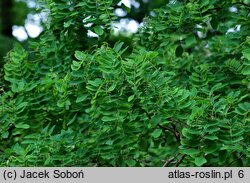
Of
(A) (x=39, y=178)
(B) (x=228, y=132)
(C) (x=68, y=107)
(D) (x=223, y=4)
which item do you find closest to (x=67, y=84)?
(C) (x=68, y=107)

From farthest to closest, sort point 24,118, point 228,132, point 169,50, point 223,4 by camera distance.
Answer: point 169,50, point 223,4, point 24,118, point 228,132

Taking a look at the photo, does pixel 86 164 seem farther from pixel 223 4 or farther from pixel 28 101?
pixel 223 4

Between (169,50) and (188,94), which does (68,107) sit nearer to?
(188,94)

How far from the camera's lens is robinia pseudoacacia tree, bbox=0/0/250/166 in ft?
9.58

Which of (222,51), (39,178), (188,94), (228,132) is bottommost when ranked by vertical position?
(39,178)

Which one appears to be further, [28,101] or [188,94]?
[28,101]

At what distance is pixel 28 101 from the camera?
3.52 m

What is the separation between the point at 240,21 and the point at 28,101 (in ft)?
5.07

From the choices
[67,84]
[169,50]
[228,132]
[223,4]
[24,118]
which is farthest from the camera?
[169,50]

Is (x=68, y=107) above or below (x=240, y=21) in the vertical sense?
below

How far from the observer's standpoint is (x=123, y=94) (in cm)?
295

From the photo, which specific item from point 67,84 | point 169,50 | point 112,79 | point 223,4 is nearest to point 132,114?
point 112,79

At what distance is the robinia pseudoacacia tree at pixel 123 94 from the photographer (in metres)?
2.92

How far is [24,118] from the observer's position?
11.4 ft
